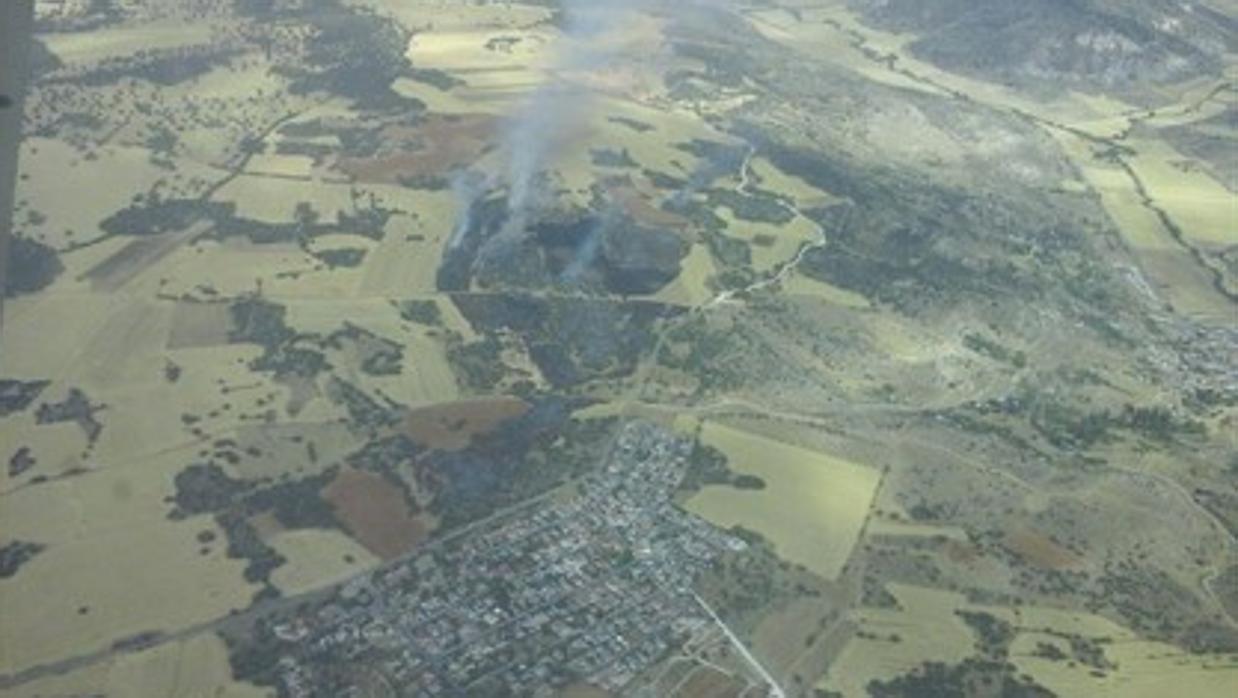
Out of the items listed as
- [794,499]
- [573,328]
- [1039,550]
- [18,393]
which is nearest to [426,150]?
[573,328]

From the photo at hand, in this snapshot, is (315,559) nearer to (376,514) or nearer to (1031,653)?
(376,514)

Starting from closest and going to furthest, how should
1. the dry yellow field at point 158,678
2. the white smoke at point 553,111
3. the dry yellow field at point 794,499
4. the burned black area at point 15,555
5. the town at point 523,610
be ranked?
the dry yellow field at point 158,678
the town at point 523,610
the burned black area at point 15,555
the dry yellow field at point 794,499
the white smoke at point 553,111

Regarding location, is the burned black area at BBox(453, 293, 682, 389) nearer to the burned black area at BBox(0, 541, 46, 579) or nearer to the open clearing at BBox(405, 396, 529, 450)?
the open clearing at BBox(405, 396, 529, 450)

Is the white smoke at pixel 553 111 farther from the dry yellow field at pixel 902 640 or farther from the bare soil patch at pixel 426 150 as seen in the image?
the dry yellow field at pixel 902 640

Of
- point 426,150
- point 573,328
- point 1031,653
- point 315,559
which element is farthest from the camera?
point 426,150

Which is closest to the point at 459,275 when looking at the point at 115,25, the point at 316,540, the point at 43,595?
the point at 316,540

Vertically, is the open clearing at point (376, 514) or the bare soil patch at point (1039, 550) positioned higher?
the open clearing at point (376, 514)

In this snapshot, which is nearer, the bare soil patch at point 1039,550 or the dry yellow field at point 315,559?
the dry yellow field at point 315,559

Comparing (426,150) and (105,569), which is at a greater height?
(426,150)

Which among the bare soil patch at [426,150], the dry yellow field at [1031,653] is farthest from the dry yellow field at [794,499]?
the bare soil patch at [426,150]
